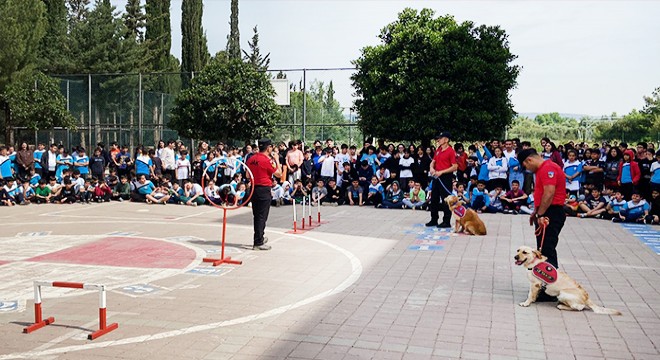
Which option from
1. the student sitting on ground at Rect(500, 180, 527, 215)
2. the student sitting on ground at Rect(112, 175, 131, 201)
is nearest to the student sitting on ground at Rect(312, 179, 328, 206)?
the student sitting on ground at Rect(500, 180, 527, 215)

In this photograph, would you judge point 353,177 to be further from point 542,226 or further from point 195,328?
point 195,328

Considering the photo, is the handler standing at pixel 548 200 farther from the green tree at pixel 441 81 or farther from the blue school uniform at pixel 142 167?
the blue school uniform at pixel 142 167

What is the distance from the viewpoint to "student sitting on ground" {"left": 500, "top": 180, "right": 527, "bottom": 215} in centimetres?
1834

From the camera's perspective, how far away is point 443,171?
14336 millimetres

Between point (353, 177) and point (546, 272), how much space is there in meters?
13.5

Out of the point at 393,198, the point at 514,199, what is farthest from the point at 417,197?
the point at 514,199

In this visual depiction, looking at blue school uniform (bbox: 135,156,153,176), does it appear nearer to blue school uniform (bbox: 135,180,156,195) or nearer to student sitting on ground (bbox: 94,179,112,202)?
blue school uniform (bbox: 135,180,156,195)

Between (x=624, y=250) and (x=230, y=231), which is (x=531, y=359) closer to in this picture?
(x=624, y=250)

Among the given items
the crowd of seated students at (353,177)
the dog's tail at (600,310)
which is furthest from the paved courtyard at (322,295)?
the crowd of seated students at (353,177)

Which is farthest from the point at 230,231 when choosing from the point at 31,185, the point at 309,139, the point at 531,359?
the point at 309,139

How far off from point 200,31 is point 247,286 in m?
40.1

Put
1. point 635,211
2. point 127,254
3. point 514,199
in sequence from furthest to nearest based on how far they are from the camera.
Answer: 1. point 514,199
2. point 635,211
3. point 127,254

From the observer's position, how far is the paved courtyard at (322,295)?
644 cm

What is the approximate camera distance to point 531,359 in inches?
239
